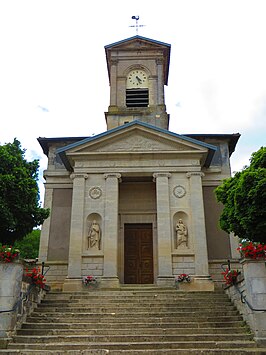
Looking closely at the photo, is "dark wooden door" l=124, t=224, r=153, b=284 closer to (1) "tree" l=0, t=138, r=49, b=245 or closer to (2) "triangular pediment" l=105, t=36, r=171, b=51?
(1) "tree" l=0, t=138, r=49, b=245

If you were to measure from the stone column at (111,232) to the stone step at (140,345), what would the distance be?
613 centimetres

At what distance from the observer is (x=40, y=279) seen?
39.8ft

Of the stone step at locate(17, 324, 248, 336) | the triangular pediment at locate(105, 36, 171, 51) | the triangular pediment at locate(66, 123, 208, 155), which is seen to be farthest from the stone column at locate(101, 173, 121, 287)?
the triangular pediment at locate(105, 36, 171, 51)

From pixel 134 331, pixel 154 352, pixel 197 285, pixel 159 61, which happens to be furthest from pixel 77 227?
pixel 159 61

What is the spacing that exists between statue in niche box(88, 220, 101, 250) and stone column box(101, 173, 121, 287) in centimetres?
34

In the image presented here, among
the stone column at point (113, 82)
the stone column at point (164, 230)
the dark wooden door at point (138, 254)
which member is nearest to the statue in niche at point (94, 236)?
the dark wooden door at point (138, 254)

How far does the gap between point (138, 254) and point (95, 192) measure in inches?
151

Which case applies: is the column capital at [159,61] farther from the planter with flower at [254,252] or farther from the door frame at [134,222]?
the planter with flower at [254,252]

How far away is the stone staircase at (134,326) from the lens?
8.86 meters

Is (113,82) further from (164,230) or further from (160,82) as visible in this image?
(164,230)

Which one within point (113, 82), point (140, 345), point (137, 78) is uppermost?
point (137, 78)

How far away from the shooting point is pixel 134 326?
10289 millimetres

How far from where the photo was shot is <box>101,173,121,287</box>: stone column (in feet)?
50.0

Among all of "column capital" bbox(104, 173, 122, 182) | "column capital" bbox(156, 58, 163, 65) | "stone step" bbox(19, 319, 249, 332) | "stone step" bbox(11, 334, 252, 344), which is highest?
"column capital" bbox(156, 58, 163, 65)
